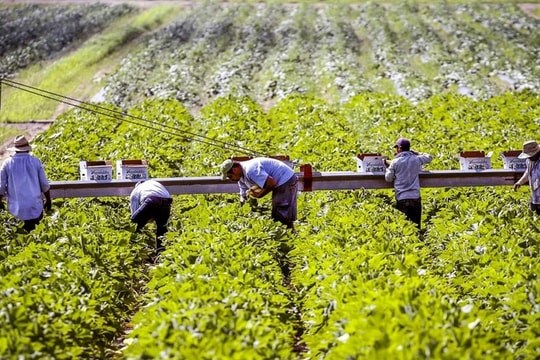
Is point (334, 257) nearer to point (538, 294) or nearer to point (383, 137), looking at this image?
point (538, 294)

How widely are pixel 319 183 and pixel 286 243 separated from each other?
2.31m

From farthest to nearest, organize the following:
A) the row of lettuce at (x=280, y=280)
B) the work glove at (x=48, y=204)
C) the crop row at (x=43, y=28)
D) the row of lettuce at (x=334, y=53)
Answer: the crop row at (x=43, y=28)
the row of lettuce at (x=334, y=53)
the work glove at (x=48, y=204)
the row of lettuce at (x=280, y=280)

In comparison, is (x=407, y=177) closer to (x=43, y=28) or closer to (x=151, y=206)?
(x=151, y=206)

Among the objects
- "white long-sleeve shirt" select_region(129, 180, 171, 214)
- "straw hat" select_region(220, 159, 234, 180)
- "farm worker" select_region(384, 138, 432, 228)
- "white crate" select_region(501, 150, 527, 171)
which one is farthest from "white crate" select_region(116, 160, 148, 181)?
"white crate" select_region(501, 150, 527, 171)

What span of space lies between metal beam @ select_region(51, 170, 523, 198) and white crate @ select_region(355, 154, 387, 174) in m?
0.16

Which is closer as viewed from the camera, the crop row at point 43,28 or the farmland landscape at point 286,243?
the farmland landscape at point 286,243

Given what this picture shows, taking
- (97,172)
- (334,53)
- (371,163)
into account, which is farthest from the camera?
(334,53)

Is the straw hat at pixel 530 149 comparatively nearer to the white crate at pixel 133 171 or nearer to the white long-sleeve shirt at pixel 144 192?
the white long-sleeve shirt at pixel 144 192

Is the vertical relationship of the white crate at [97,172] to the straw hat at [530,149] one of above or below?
below

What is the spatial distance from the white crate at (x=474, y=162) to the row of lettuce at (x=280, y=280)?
1.51 ft

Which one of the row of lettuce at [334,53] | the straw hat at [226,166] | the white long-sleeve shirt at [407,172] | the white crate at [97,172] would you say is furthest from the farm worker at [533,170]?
the row of lettuce at [334,53]

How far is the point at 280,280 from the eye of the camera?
9.02 meters

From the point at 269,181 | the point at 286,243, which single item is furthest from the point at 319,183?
the point at 286,243

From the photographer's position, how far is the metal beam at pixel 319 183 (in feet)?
40.6
